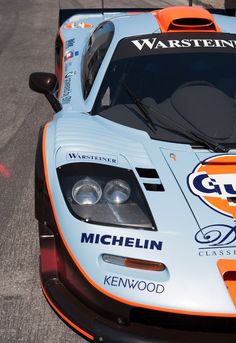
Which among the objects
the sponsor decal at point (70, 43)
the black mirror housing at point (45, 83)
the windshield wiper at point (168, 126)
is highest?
the windshield wiper at point (168, 126)

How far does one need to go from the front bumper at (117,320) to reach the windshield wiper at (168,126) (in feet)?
2.96

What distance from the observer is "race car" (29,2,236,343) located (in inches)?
77.2

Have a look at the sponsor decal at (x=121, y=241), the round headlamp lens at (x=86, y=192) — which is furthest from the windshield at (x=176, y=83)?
the sponsor decal at (x=121, y=241)

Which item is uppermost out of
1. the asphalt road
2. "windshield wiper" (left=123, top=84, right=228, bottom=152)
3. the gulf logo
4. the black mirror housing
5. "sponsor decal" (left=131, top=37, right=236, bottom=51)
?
"sponsor decal" (left=131, top=37, right=236, bottom=51)

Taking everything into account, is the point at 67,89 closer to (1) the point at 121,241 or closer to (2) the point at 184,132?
(2) the point at 184,132

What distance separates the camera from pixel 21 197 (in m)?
3.76

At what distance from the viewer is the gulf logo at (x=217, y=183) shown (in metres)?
2.22

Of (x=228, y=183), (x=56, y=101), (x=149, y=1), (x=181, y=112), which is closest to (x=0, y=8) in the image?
(x=149, y=1)

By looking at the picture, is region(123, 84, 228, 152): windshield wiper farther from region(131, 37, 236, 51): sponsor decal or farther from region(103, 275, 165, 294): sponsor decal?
region(103, 275, 165, 294): sponsor decal

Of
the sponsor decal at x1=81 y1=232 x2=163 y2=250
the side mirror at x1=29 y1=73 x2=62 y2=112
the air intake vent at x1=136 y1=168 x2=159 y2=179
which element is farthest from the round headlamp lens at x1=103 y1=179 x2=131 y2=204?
the side mirror at x1=29 y1=73 x2=62 y2=112

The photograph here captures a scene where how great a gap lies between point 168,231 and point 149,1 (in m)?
11.0

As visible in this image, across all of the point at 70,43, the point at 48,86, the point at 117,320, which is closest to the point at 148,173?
the point at 117,320

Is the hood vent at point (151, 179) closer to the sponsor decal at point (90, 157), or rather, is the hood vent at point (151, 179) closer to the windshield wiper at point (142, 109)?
the sponsor decal at point (90, 157)

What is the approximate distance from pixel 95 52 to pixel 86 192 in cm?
167
